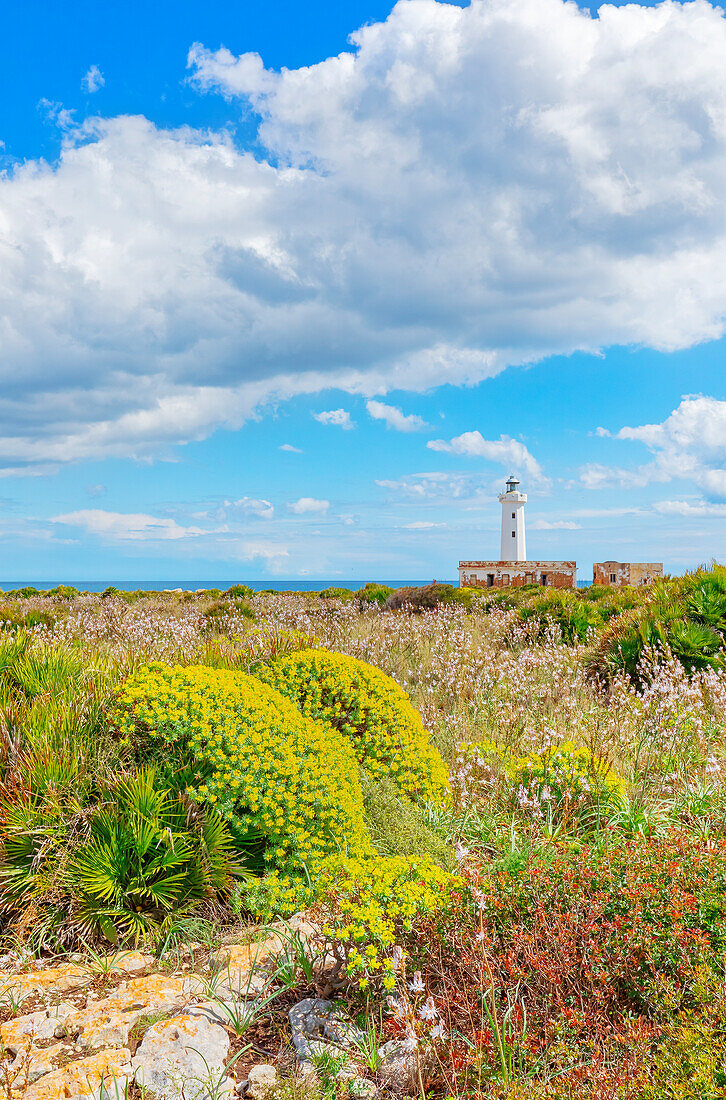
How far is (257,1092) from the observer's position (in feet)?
8.73

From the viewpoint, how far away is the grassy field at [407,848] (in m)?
2.67

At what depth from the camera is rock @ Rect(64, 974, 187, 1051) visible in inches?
114

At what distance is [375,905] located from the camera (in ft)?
9.59

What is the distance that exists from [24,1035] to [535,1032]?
6.94 ft

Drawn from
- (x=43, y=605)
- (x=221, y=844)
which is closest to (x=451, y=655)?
(x=221, y=844)

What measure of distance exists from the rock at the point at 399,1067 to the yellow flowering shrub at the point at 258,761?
1.08m

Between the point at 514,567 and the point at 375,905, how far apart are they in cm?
4662

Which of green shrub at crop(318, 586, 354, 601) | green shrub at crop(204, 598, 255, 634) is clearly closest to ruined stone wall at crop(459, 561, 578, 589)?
green shrub at crop(318, 586, 354, 601)

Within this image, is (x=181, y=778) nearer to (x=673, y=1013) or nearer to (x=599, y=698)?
(x=673, y=1013)

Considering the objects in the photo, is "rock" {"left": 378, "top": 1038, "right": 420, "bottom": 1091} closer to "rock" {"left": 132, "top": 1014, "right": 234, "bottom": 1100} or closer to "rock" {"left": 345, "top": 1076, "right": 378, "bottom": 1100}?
"rock" {"left": 345, "top": 1076, "right": 378, "bottom": 1100}

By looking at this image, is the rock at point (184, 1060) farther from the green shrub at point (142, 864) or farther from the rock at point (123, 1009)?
the green shrub at point (142, 864)

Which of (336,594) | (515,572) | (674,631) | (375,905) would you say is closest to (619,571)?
(515,572)

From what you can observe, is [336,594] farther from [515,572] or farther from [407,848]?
[515,572]

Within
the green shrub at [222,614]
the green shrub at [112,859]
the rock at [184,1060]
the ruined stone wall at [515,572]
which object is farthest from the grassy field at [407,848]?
the ruined stone wall at [515,572]
